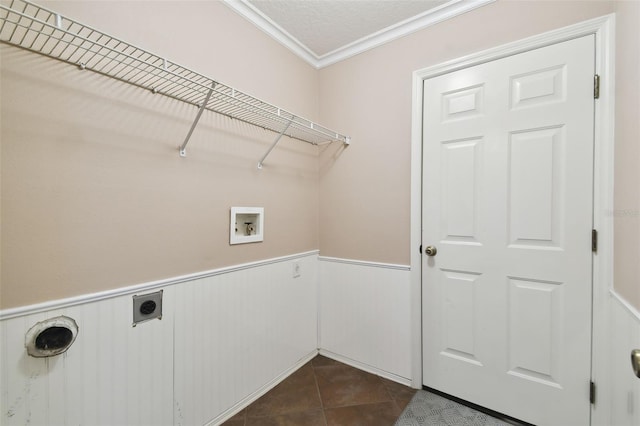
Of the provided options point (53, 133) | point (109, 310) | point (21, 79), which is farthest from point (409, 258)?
point (21, 79)

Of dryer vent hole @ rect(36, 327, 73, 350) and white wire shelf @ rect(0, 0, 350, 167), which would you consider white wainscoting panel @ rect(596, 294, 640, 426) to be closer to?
white wire shelf @ rect(0, 0, 350, 167)

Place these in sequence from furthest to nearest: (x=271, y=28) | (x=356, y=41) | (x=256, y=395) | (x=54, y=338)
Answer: (x=356, y=41) < (x=271, y=28) < (x=256, y=395) < (x=54, y=338)

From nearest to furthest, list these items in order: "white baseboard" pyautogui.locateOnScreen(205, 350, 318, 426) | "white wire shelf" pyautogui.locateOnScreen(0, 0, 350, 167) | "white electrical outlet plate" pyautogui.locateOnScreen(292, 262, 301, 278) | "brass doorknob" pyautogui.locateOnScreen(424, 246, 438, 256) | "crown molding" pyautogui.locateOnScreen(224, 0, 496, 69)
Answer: "white wire shelf" pyautogui.locateOnScreen(0, 0, 350, 167), "white baseboard" pyautogui.locateOnScreen(205, 350, 318, 426), "crown molding" pyautogui.locateOnScreen(224, 0, 496, 69), "brass doorknob" pyautogui.locateOnScreen(424, 246, 438, 256), "white electrical outlet plate" pyautogui.locateOnScreen(292, 262, 301, 278)

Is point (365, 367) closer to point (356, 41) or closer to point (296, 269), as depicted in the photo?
point (296, 269)

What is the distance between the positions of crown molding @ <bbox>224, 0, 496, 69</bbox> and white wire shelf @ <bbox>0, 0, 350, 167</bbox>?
65 cm

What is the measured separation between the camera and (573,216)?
1332 millimetres

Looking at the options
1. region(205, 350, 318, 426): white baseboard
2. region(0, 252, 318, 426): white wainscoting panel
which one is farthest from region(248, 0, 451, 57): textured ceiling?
region(205, 350, 318, 426): white baseboard

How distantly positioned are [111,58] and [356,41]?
161 centimetres

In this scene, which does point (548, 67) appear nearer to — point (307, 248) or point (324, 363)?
point (307, 248)

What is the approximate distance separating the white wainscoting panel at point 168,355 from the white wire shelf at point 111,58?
0.78 m

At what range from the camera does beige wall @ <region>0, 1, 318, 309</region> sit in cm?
92

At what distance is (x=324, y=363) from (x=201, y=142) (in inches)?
72.2

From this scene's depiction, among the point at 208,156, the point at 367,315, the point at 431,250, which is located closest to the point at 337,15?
the point at 208,156

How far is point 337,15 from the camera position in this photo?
1697mm
